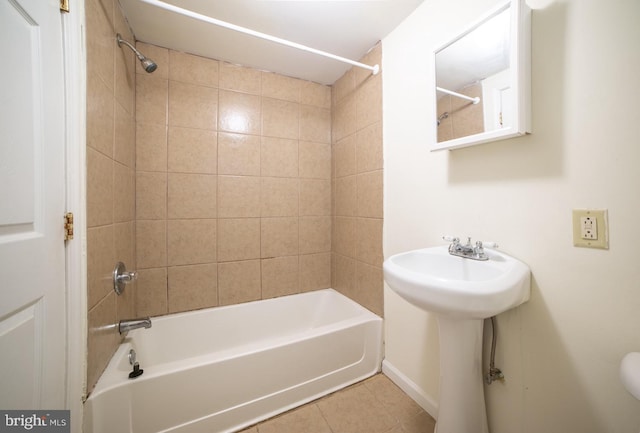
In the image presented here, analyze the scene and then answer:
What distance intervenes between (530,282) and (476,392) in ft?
1.62

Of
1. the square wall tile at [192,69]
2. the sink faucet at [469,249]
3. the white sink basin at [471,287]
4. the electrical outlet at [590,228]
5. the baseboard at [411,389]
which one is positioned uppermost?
the square wall tile at [192,69]

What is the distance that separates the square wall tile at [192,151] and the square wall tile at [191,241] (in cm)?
38

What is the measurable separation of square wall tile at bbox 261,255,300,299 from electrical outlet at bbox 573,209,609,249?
5.42 feet

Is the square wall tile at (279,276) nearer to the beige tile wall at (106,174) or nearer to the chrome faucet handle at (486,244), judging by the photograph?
the beige tile wall at (106,174)

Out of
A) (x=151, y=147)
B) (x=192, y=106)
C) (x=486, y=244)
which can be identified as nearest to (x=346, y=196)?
(x=486, y=244)

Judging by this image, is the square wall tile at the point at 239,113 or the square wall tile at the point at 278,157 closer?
the square wall tile at the point at 239,113

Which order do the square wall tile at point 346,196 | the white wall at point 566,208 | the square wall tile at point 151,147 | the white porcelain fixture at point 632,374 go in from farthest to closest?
1. the square wall tile at point 346,196
2. the square wall tile at point 151,147
3. the white wall at point 566,208
4. the white porcelain fixture at point 632,374

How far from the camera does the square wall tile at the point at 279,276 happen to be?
6.16 ft

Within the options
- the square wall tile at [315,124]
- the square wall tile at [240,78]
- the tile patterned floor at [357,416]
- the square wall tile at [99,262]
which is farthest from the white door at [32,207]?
the square wall tile at [315,124]

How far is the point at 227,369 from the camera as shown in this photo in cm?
113

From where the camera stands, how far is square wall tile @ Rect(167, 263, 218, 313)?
1603 millimetres

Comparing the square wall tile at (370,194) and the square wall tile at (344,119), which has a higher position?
the square wall tile at (344,119)

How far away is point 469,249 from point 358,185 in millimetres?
939

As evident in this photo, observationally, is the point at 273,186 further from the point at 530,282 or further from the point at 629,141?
the point at 629,141
